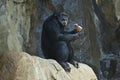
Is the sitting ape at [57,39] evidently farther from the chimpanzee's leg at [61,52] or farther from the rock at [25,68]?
the rock at [25,68]

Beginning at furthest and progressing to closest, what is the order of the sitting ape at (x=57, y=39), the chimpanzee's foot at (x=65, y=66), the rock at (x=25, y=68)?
1. the sitting ape at (x=57, y=39)
2. the chimpanzee's foot at (x=65, y=66)
3. the rock at (x=25, y=68)

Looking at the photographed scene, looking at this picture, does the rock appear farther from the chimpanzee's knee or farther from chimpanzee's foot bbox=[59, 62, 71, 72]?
the chimpanzee's knee

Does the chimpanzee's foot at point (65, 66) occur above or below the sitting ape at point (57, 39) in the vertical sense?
below

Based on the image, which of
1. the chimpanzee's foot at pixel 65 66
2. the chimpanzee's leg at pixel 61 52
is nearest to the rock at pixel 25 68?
the chimpanzee's foot at pixel 65 66

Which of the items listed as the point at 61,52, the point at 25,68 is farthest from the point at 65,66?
the point at 25,68

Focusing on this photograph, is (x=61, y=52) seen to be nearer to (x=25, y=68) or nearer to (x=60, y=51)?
(x=60, y=51)

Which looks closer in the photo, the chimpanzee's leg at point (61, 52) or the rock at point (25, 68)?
the rock at point (25, 68)

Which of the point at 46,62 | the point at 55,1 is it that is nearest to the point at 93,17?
the point at 55,1

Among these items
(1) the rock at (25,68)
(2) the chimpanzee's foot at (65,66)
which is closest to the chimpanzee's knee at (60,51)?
(2) the chimpanzee's foot at (65,66)

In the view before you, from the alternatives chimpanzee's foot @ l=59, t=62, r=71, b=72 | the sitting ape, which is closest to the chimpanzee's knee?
the sitting ape

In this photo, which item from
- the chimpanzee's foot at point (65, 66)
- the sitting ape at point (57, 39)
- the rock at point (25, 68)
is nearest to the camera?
the rock at point (25, 68)

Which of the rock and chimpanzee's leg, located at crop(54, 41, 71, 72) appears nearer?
the rock

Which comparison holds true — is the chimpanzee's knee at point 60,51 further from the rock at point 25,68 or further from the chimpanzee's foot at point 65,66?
the rock at point 25,68

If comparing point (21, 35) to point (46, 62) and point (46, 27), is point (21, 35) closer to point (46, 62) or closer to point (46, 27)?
point (46, 27)
